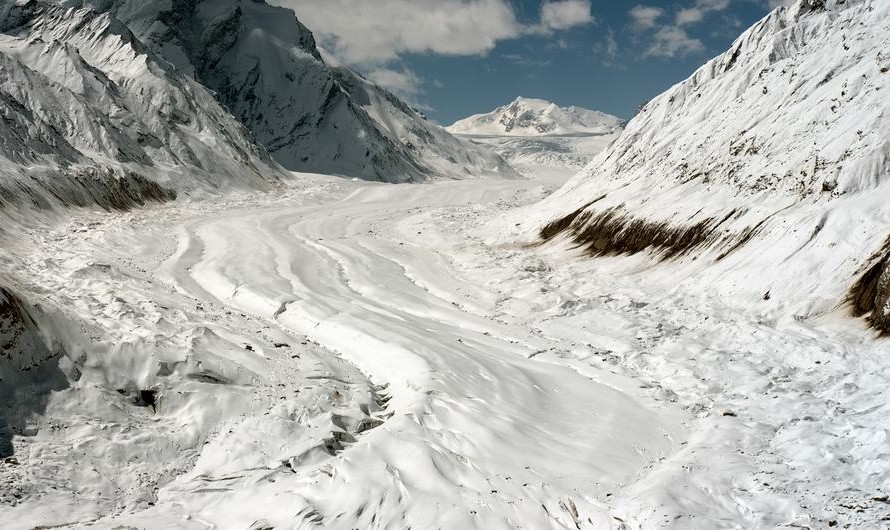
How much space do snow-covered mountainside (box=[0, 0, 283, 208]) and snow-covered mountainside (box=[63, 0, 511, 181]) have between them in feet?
67.1

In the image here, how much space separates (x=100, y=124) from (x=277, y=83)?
163ft

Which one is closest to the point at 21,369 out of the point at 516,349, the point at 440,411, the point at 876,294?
the point at 440,411

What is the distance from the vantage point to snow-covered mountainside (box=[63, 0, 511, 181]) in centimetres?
7056

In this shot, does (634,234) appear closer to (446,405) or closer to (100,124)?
(446,405)

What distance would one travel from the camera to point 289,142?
71062mm

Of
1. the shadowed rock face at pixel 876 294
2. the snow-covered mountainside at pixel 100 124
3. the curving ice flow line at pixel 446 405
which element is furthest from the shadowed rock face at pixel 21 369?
the snow-covered mountainside at pixel 100 124

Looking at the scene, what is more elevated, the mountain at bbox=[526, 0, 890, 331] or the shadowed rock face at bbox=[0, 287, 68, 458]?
the mountain at bbox=[526, 0, 890, 331]

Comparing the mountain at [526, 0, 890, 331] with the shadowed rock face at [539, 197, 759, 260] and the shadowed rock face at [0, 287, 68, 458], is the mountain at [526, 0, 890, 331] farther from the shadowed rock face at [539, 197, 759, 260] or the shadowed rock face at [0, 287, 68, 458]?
the shadowed rock face at [0, 287, 68, 458]

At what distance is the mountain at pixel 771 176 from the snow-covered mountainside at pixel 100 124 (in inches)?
719

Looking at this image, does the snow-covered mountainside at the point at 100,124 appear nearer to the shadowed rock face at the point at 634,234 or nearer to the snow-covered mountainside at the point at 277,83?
the shadowed rock face at the point at 634,234

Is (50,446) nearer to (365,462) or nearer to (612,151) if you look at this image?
(365,462)

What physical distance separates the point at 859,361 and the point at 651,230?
8.40 metres

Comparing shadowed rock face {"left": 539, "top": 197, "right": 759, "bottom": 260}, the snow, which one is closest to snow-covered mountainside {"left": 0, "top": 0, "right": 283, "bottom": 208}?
the snow

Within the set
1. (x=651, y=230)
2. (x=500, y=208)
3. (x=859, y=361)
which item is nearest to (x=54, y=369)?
(x=859, y=361)
